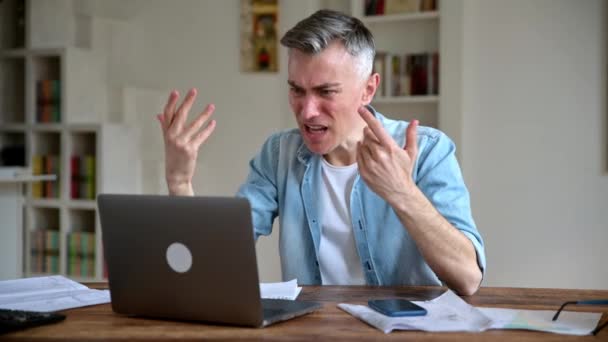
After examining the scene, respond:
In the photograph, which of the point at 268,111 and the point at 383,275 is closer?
the point at 383,275

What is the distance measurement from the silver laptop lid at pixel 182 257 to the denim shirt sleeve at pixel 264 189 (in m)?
0.73

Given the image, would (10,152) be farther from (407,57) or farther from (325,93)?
(325,93)

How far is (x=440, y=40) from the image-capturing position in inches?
150

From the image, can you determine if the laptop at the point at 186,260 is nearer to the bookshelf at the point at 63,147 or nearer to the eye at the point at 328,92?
the eye at the point at 328,92

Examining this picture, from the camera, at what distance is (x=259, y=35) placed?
14.2ft

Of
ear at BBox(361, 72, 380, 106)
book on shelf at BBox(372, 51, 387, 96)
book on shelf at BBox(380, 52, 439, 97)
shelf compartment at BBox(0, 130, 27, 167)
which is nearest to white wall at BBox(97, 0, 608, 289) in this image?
book on shelf at BBox(380, 52, 439, 97)

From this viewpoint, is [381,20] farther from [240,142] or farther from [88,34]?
[88,34]

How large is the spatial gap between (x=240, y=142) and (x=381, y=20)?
1.09 meters

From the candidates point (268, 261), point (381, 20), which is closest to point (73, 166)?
point (268, 261)

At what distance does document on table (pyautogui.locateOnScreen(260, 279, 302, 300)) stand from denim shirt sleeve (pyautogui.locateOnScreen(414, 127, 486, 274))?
42 cm

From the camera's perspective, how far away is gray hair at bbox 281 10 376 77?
6.37 feet

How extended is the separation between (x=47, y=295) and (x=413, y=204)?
79 centimetres

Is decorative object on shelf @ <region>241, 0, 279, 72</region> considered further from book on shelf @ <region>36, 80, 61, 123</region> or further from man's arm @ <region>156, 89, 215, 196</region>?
man's arm @ <region>156, 89, 215, 196</region>

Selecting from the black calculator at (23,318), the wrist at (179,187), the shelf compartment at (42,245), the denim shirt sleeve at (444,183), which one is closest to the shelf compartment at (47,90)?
the shelf compartment at (42,245)
